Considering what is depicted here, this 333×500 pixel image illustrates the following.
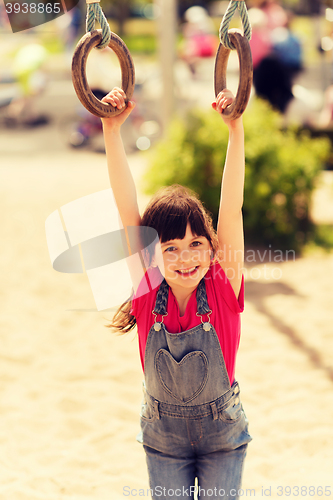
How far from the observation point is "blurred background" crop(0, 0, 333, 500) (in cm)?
264

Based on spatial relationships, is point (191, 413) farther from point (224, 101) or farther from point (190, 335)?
point (224, 101)

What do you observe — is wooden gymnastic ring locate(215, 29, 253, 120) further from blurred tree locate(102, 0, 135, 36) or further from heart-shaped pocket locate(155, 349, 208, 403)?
blurred tree locate(102, 0, 135, 36)

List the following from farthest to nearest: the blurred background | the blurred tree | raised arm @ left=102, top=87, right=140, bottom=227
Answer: the blurred tree < the blurred background < raised arm @ left=102, top=87, right=140, bottom=227

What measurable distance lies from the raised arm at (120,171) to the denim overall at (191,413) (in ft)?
0.90

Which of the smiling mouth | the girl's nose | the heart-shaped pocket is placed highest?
the girl's nose

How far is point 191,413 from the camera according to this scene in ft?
5.20

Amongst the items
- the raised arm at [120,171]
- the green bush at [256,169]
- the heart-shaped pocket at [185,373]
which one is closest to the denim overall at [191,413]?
the heart-shaped pocket at [185,373]

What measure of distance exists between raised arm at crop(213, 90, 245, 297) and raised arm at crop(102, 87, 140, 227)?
27cm

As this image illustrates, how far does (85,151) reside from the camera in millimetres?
9047

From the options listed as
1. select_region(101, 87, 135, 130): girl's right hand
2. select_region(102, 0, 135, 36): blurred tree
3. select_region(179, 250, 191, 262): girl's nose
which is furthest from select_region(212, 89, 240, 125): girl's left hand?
select_region(102, 0, 135, 36): blurred tree

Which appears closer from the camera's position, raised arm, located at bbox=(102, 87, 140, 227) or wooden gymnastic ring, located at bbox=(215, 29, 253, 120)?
wooden gymnastic ring, located at bbox=(215, 29, 253, 120)

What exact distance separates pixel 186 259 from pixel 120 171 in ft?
1.10

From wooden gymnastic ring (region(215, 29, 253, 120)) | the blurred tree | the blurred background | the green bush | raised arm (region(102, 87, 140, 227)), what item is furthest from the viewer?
the blurred tree

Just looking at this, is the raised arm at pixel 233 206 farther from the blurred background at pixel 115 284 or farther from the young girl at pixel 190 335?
the blurred background at pixel 115 284
